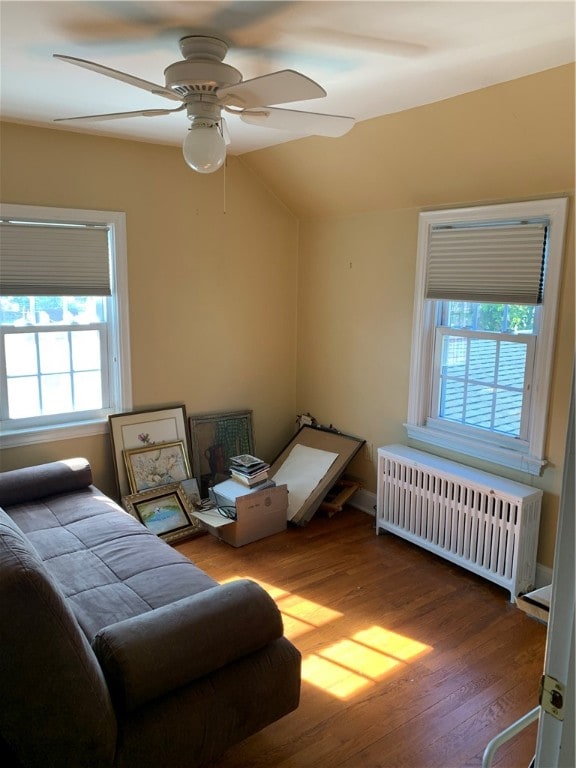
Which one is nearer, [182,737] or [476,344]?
[182,737]

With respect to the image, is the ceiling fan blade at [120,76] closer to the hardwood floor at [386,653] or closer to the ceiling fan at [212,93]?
the ceiling fan at [212,93]

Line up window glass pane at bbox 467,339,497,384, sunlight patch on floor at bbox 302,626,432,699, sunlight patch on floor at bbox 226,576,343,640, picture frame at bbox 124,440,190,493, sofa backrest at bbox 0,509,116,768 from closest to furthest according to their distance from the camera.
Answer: sofa backrest at bbox 0,509,116,768, sunlight patch on floor at bbox 302,626,432,699, sunlight patch on floor at bbox 226,576,343,640, window glass pane at bbox 467,339,497,384, picture frame at bbox 124,440,190,493

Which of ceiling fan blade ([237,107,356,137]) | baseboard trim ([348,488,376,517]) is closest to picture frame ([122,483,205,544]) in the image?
baseboard trim ([348,488,376,517])

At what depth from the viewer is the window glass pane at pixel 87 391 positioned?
3.76 meters

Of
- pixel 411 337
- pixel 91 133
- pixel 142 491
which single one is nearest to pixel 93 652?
pixel 142 491

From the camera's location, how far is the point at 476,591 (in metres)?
3.15

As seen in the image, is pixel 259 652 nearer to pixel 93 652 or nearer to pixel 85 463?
pixel 93 652

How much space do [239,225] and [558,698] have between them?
376 centimetres

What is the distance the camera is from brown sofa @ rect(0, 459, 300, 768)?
1505mm

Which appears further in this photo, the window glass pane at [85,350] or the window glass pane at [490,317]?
the window glass pane at [85,350]

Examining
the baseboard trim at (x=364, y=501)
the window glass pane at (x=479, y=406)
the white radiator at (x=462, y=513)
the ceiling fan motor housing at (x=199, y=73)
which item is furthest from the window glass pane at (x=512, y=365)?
the ceiling fan motor housing at (x=199, y=73)

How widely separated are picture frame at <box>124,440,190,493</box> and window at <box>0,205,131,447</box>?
1.06 feet

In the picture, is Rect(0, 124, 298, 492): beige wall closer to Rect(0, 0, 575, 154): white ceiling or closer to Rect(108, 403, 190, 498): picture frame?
Rect(108, 403, 190, 498): picture frame

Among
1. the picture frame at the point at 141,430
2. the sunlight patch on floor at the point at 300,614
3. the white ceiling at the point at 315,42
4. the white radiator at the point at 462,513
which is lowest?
the sunlight patch on floor at the point at 300,614
